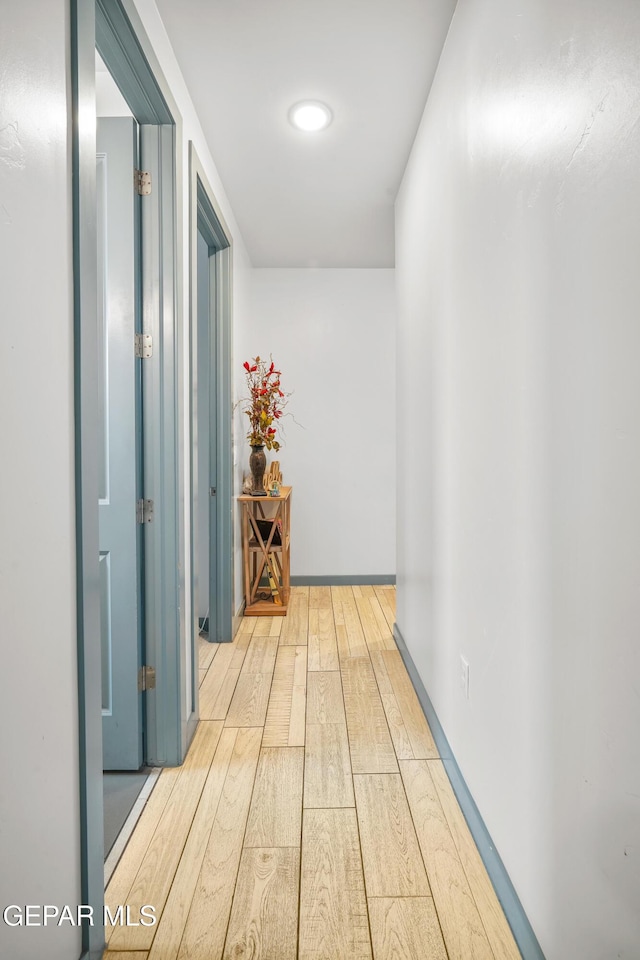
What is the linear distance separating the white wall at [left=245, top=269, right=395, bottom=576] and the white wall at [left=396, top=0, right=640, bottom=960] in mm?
2741

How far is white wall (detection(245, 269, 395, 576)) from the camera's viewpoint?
4.79 m

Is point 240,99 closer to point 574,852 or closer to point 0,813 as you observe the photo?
point 0,813

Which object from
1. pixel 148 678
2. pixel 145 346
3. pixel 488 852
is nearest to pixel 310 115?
pixel 145 346

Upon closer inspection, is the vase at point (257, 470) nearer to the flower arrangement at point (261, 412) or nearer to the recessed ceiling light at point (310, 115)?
the flower arrangement at point (261, 412)

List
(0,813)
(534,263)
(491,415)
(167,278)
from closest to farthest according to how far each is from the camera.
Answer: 1. (0,813)
2. (534,263)
3. (491,415)
4. (167,278)

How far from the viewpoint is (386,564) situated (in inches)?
192

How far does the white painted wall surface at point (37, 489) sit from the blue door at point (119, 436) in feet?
2.79

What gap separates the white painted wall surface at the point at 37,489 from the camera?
944 mm

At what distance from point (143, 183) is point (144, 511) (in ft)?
3.61

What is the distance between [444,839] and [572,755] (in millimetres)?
821

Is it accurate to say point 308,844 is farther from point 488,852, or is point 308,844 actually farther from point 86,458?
point 86,458

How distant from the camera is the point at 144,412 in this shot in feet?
6.83

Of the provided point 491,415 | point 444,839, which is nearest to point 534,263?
point 491,415

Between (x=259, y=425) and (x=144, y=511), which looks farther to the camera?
(x=259, y=425)
